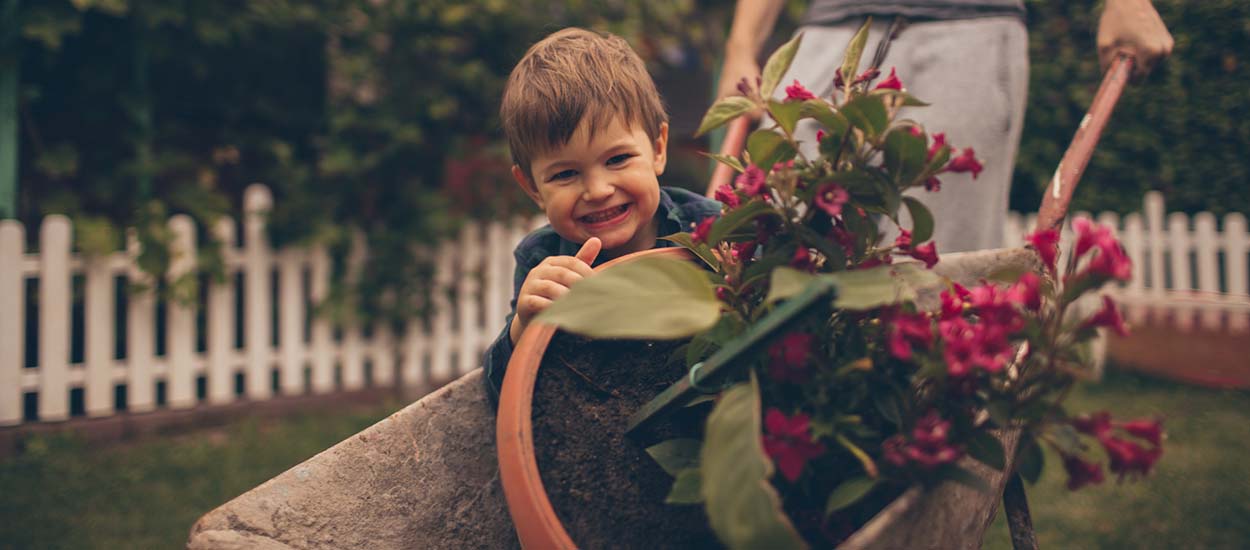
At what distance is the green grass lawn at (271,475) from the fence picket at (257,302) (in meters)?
0.20

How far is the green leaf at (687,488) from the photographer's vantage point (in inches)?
37.8

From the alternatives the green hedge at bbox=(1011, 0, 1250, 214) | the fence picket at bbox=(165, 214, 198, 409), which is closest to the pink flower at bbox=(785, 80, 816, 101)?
the green hedge at bbox=(1011, 0, 1250, 214)

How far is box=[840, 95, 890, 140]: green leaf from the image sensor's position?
0.93m

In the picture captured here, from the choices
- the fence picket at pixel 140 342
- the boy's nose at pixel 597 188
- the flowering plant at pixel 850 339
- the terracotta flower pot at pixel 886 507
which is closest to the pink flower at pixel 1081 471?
the flowering plant at pixel 850 339

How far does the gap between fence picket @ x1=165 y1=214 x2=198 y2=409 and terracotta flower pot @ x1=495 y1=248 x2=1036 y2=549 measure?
9.63 feet

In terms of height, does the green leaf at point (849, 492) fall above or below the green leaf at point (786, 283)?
below

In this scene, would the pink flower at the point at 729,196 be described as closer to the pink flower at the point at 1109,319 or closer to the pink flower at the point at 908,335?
the pink flower at the point at 908,335

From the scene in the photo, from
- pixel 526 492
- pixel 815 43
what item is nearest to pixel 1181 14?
pixel 815 43

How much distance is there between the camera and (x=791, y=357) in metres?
0.92

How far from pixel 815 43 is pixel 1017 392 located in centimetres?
129

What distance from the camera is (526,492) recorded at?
1.07m

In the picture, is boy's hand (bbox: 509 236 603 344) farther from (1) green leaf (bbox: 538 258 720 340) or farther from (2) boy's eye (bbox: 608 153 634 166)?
(1) green leaf (bbox: 538 258 720 340)

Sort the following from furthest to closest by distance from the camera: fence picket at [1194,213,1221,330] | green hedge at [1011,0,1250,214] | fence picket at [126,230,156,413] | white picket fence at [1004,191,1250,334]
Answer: fence picket at [1194,213,1221,330] → white picket fence at [1004,191,1250,334] → fence picket at [126,230,156,413] → green hedge at [1011,0,1250,214]

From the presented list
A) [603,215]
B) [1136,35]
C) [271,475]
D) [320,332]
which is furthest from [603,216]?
[320,332]
